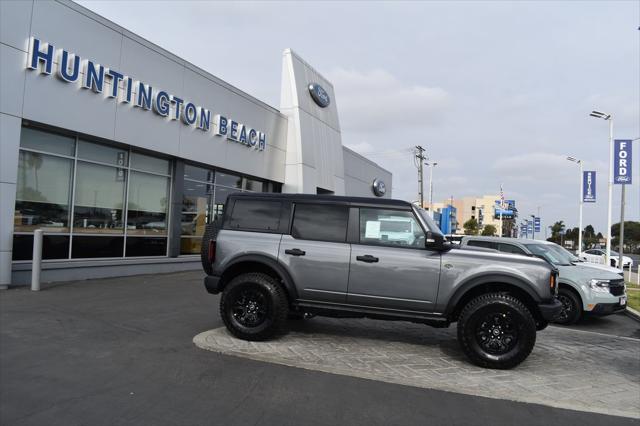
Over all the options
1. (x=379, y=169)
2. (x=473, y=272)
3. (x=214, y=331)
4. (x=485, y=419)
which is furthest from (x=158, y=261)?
(x=379, y=169)

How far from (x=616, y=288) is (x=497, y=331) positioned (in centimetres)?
525

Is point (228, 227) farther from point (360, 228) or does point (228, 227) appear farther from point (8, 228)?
point (8, 228)

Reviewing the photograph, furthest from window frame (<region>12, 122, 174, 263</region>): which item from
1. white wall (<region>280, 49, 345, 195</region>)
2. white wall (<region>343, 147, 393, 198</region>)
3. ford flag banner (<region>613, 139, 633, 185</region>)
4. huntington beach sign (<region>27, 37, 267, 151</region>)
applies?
ford flag banner (<region>613, 139, 633, 185</region>)

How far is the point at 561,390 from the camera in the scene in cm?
461

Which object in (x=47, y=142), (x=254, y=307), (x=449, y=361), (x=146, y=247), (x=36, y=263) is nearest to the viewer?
(x=449, y=361)

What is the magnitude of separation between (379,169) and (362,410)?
103 feet

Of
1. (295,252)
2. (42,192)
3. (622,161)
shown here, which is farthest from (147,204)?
(622,161)

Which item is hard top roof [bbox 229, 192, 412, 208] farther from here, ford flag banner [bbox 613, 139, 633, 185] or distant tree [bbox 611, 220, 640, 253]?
distant tree [bbox 611, 220, 640, 253]

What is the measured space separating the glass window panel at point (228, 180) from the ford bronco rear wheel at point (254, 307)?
37.5 feet

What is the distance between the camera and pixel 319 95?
853 inches

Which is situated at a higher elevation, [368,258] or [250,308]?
[368,258]

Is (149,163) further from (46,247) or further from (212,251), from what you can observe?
(212,251)

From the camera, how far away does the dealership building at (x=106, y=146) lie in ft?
30.7

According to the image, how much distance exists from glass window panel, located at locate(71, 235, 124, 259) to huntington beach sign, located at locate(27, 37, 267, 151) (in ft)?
12.3
